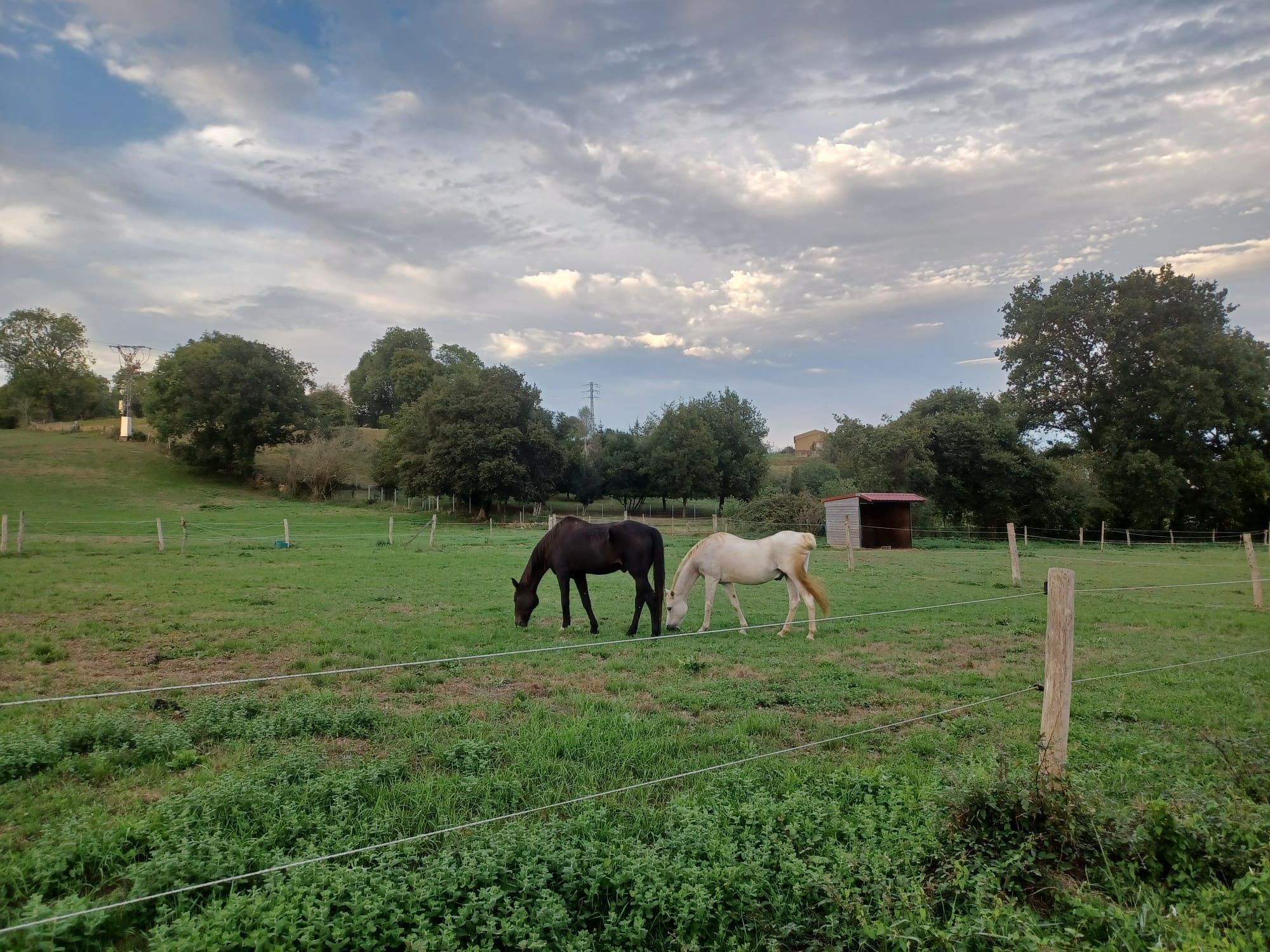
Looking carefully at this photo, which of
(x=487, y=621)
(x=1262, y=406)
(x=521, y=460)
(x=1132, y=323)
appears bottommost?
(x=487, y=621)

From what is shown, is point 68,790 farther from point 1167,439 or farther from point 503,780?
point 1167,439

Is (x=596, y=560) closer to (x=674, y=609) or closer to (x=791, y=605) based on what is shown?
(x=674, y=609)

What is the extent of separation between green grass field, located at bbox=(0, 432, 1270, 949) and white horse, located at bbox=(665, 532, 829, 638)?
72cm

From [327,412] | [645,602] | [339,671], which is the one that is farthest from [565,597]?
[327,412]

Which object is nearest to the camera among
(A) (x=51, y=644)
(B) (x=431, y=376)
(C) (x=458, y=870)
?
(C) (x=458, y=870)

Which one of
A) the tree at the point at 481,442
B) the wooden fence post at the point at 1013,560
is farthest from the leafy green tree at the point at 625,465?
the wooden fence post at the point at 1013,560

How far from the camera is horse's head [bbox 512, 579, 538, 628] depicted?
934 cm

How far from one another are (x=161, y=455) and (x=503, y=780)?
60.4 meters

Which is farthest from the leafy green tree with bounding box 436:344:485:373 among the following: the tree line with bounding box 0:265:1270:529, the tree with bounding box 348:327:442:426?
→ the tree line with bounding box 0:265:1270:529

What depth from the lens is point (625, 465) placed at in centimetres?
5462

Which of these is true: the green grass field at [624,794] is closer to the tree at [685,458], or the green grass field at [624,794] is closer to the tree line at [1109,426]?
the tree line at [1109,426]

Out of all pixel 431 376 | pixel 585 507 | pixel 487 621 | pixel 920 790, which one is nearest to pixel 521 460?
pixel 585 507

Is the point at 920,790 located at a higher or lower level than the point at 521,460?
lower

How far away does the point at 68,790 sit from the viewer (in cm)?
389
